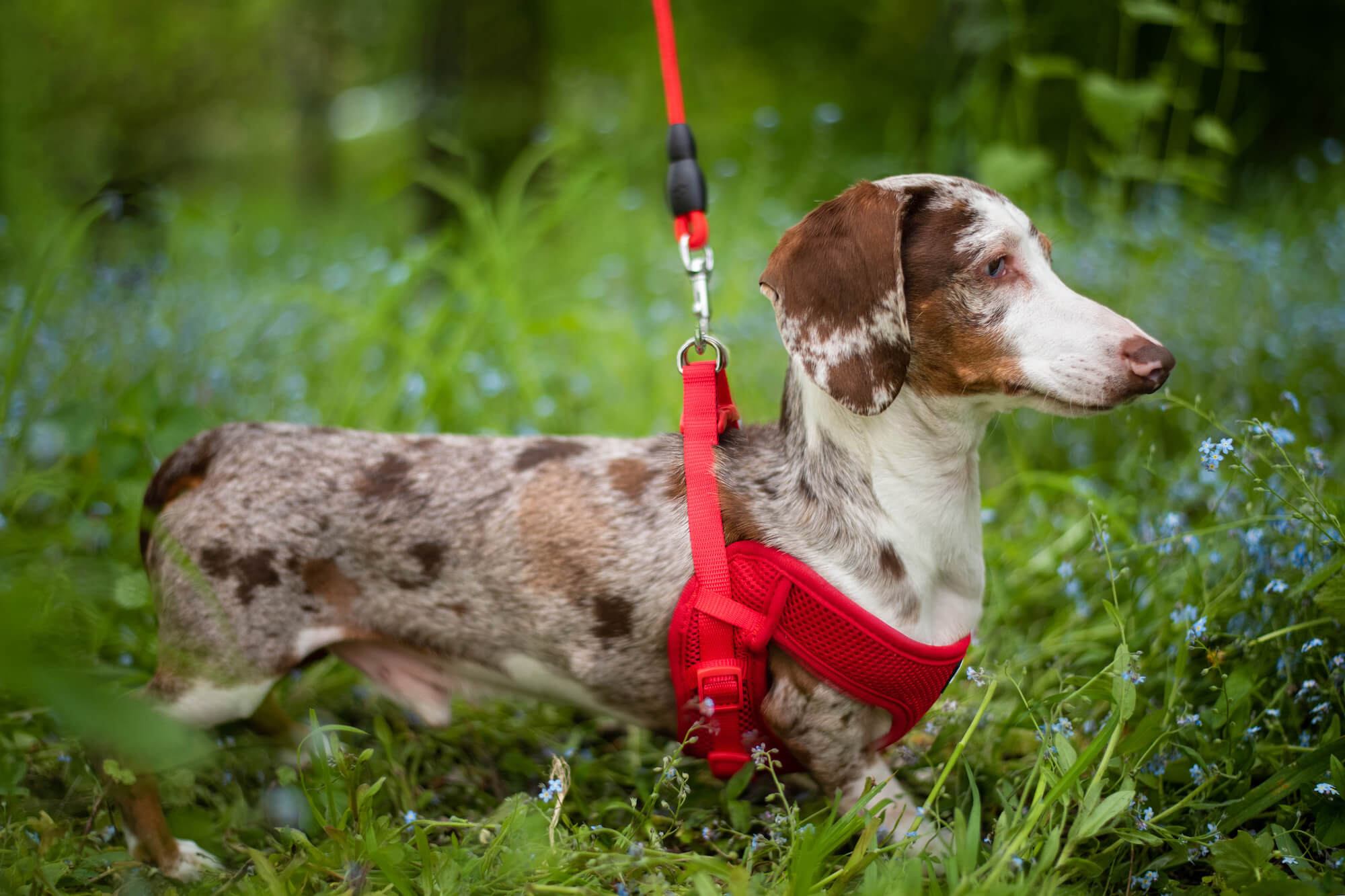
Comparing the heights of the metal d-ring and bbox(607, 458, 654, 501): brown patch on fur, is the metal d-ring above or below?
above

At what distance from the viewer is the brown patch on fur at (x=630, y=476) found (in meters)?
2.23

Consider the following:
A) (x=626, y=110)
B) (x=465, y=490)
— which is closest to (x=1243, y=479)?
(x=465, y=490)

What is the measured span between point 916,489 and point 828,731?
22.5 inches

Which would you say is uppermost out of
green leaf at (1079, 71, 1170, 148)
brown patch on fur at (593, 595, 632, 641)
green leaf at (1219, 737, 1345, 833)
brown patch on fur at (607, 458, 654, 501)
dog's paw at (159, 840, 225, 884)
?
green leaf at (1079, 71, 1170, 148)

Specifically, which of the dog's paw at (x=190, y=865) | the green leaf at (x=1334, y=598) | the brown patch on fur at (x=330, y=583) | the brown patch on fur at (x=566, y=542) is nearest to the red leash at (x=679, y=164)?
the brown patch on fur at (x=566, y=542)

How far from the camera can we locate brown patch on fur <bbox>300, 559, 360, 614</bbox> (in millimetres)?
2211

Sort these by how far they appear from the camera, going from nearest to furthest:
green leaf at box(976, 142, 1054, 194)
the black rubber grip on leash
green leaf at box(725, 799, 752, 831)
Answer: green leaf at box(725, 799, 752, 831) < the black rubber grip on leash < green leaf at box(976, 142, 1054, 194)

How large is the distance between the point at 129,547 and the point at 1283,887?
124 inches

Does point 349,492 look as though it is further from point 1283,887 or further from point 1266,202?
point 1266,202

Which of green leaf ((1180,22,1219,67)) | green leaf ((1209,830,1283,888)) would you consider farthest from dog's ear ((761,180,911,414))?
green leaf ((1180,22,1219,67))

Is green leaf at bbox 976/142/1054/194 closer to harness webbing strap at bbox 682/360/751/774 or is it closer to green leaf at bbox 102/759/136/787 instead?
harness webbing strap at bbox 682/360/751/774

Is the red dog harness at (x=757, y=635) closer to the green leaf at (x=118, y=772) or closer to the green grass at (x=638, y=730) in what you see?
the green grass at (x=638, y=730)

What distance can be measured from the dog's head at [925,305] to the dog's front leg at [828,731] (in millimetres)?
629

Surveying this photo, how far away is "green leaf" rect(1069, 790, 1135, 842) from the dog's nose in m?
0.75
